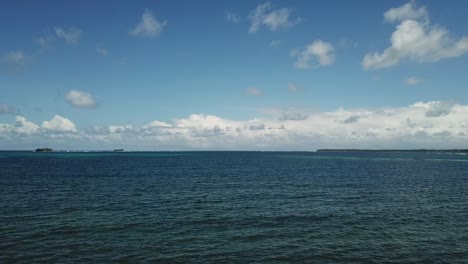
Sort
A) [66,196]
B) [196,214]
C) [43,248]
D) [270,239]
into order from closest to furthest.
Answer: [43,248]
[270,239]
[196,214]
[66,196]

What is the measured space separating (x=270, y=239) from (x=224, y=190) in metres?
35.7

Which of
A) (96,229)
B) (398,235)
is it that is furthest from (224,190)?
(398,235)

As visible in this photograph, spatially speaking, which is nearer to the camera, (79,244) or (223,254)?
(223,254)

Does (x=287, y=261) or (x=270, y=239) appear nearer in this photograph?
(x=287, y=261)

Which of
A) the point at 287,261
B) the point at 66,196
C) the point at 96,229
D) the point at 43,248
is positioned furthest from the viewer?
the point at 66,196

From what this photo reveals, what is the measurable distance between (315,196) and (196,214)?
25941 mm

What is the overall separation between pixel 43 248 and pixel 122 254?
7890 mm

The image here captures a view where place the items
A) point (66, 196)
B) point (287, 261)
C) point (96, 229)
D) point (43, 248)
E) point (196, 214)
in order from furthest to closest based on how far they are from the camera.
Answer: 1. point (66, 196)
2. point (196, 214)
3. point (96, 229)
4. point (43, 248)
5. point (287, 261)

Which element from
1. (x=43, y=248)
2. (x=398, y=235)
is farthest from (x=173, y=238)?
(x=398, y=235)

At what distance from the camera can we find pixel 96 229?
3694 centimetres

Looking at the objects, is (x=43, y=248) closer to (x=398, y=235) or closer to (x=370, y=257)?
(x=370, y=257)

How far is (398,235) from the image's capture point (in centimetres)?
3544

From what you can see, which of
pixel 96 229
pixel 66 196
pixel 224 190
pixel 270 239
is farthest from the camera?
pixel 224 190

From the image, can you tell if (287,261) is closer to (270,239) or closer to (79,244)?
(270,239)
